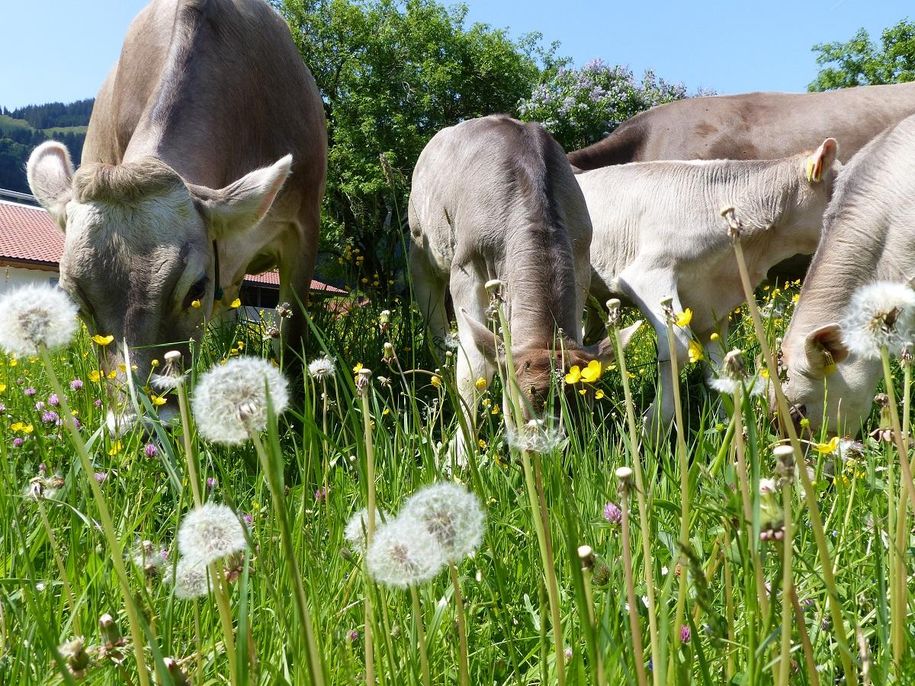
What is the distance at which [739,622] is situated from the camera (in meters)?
1.68

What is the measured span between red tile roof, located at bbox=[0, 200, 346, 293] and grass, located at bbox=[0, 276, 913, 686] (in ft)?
87.0

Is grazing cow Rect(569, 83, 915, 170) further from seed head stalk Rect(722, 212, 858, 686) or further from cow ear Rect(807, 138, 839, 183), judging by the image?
seed head stalk Rect(722, 212, 858, 686)

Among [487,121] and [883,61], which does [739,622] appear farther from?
[883,61]

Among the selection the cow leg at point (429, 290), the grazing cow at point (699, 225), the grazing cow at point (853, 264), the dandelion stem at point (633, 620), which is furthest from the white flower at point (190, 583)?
the cow leg at point (429, 290)

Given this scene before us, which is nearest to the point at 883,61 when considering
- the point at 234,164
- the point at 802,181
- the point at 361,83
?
the point at 361,83

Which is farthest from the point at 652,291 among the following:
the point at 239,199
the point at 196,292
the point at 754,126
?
the point at 754,126

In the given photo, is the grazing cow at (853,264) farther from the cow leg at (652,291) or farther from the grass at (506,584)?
the grass at (506,584)

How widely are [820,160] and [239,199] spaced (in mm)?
4210

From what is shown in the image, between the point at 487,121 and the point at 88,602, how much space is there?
4.81 meters

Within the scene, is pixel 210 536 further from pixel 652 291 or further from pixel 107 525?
pixel 652 291

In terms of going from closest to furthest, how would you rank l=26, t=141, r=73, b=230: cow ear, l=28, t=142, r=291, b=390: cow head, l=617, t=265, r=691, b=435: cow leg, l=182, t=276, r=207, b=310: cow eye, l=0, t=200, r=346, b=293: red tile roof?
1. l=28, t=142, r=291, b=390: cow head
2. l=182, t=276, r=207, b=310: cow eye
3. l=26, t=141, r=73, b=230: cow ear
4. l=617, t=265, r=691, b=435: cow leg
5. l=0, t=200, r=346, b=293: red tile roof

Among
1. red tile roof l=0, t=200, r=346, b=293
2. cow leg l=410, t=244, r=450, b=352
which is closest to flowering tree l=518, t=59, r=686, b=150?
red tile roof l=0, t=200, r=346, b=293

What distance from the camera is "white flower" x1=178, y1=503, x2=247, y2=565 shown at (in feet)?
3.49

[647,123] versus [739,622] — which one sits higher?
[647,123]
